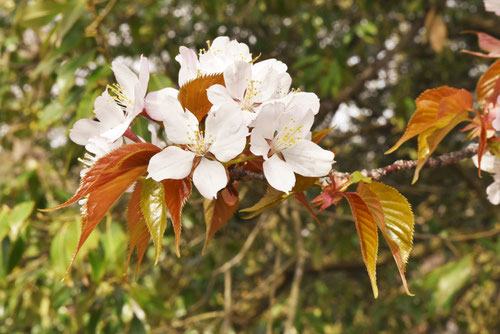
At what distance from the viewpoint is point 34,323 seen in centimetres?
183

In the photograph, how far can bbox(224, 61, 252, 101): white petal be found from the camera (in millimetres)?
513

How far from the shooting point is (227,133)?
Answer: 0.48m

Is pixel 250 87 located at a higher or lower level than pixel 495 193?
higher

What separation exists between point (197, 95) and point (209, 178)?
10 cm

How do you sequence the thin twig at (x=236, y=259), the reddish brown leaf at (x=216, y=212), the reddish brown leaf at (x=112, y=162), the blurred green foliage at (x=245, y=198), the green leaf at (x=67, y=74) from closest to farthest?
the reddish brown leaf at (x=112, y=162)
the reddish brown leaf at (x=216, y=212)
the green leaf at (x=67, y=74)
the blurred green foliage at (x=245, y=198)
the thin twig at (x=236, y=259)

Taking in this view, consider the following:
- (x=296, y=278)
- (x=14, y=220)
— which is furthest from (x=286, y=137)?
(x=296, y=278)

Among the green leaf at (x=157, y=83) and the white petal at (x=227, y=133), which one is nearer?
the white petal at (x=227, y=133)

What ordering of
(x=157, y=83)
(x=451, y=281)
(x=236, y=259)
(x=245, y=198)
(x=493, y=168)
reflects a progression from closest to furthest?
(x=493, y=168), (x=157, y=83), (x=451, y=281), (x=236, y=259), (x=245, y=198)

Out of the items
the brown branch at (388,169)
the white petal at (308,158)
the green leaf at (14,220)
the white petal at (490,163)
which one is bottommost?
the green leaf at (14,220)

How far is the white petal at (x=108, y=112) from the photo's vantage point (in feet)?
1.76

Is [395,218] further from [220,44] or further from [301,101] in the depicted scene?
[220,44]

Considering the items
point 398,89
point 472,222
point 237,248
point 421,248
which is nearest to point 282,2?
point 398,89

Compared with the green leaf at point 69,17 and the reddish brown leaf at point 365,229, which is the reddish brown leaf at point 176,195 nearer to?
the reddish brown leaf at point 365,229

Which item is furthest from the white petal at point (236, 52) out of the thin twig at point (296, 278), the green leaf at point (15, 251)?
the thin twig at point (296, 278)
